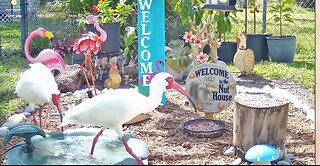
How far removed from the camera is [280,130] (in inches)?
138

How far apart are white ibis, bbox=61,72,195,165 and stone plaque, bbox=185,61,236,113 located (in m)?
1.20

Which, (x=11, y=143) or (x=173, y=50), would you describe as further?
(x=173, y=50)

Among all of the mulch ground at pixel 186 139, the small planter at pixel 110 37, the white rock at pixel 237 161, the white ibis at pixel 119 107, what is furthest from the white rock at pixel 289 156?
the small planter at pixel 110 37

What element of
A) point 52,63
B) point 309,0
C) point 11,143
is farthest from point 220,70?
point 309,0

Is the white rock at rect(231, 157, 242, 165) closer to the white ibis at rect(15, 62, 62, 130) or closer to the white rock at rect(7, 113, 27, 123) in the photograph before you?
the white ibis at rect(15, 62, 62, 130)

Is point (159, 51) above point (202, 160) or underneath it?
above

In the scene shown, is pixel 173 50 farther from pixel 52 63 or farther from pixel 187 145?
pixel 187 145

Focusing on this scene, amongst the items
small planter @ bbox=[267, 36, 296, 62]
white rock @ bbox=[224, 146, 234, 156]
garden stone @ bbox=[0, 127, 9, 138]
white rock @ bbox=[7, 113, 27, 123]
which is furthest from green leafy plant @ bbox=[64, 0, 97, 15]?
white rock @ bbox=[224, 146, 234, 156]

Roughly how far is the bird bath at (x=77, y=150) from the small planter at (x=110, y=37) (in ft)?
7.71

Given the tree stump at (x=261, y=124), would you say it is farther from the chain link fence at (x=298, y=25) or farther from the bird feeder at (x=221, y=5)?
the chain link fence at (x=298, y=25)

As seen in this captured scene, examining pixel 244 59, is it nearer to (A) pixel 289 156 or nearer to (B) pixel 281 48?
(B) pixel 281 48

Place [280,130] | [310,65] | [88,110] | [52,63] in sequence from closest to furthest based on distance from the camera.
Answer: [88,110], [280,130], [52,63], [310,65]

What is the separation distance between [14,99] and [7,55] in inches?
122

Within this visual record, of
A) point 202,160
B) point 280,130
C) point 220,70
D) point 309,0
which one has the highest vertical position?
point 309,0
